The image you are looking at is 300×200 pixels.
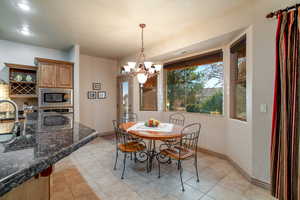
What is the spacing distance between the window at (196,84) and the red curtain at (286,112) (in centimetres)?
144

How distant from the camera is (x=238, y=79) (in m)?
2.78

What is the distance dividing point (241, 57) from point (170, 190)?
2674 mm

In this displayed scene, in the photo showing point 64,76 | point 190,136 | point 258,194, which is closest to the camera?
point 258,194

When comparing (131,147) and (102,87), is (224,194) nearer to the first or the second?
(131,147)

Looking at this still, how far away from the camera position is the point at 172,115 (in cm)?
405

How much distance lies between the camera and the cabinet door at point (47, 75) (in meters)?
3.61

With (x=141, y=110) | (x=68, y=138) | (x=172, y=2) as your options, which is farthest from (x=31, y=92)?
(x=172, y=2)

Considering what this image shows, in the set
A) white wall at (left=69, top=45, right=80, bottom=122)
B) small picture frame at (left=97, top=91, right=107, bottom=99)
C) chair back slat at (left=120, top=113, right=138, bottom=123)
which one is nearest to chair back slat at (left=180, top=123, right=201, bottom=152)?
chair back slat at (left=120, top=113, right=138, bottom=123)

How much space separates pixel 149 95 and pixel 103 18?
2562 millimetres

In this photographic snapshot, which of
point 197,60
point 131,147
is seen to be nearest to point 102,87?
point 131,147

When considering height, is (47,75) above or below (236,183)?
above

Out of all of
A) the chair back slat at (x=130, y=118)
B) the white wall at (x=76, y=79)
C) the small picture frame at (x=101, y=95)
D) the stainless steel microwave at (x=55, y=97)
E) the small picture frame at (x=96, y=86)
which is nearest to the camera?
the stainless steel microwave at (x=55, y=97)

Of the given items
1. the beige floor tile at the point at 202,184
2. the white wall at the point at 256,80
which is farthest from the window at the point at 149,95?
the beige floor tile at the point at 202,184

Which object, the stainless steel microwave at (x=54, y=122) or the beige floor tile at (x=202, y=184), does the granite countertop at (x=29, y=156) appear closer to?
the stainless steel microwave at (x=54, y=122)
